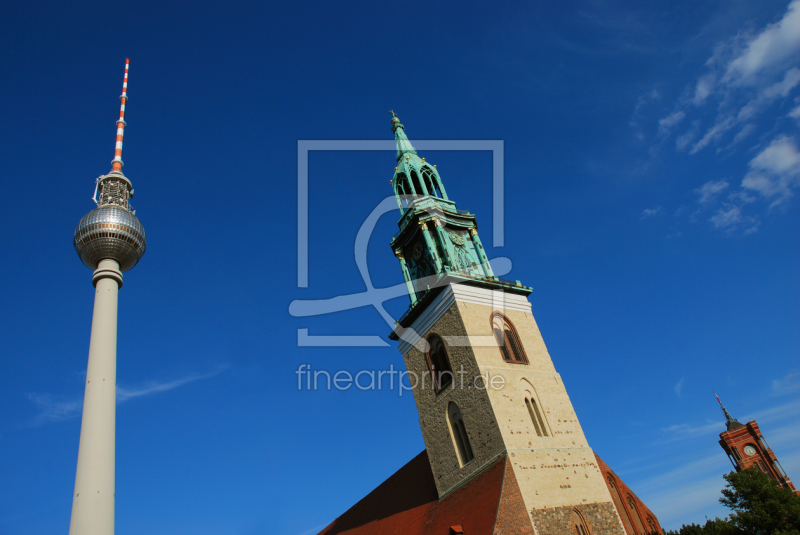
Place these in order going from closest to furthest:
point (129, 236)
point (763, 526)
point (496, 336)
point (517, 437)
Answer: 1. point (517, 437)
2. point (496, 336)
3. point (763, 526)
4. point (129, 236)

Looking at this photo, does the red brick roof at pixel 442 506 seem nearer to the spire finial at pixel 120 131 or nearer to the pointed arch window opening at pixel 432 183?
the pointed arch window opening at pixel 432 183

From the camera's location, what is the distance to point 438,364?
2586cm

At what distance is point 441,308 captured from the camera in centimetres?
2586

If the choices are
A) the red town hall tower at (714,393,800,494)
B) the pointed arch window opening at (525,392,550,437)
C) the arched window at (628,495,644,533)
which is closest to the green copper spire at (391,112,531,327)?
the pointed arch window opening at (525,392,550,437)

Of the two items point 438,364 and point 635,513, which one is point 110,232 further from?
point 635,513

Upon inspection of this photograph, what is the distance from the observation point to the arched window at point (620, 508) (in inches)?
823

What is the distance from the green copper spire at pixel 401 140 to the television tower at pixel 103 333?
72.2ft

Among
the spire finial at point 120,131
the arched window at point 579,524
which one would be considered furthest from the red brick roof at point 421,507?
the spire finial at point 120,131

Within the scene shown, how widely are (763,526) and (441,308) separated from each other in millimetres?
21852

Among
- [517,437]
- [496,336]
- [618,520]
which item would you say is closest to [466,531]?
[517,437]

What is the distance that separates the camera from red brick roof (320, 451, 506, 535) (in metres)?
19.8

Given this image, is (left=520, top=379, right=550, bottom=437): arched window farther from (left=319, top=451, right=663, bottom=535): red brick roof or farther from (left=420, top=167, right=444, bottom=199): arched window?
(left=420, top=167, right=444, bottom=199): arched window

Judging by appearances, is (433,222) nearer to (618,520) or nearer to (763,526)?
(618,520)

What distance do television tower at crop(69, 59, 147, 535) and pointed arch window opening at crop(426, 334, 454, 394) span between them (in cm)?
1902
